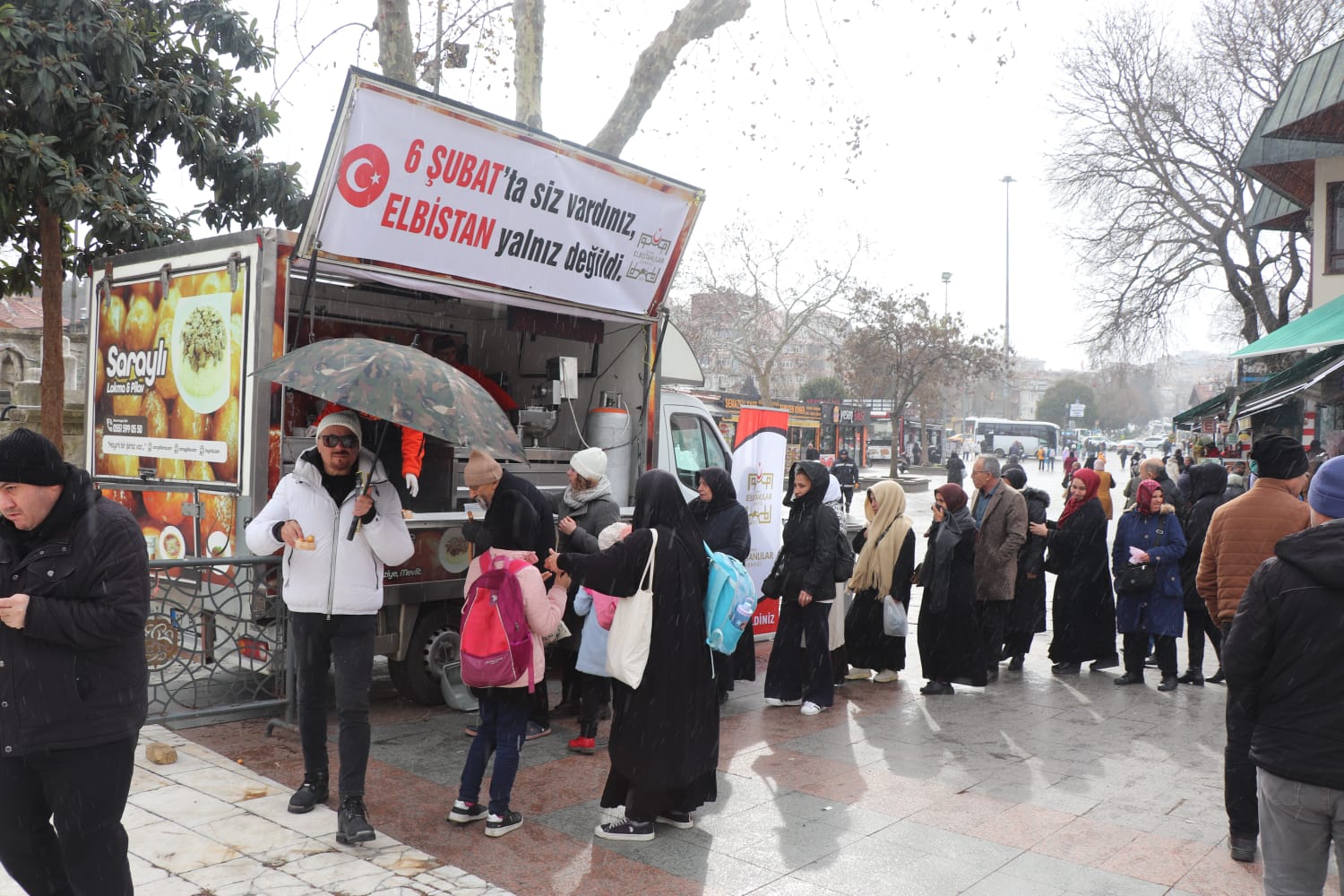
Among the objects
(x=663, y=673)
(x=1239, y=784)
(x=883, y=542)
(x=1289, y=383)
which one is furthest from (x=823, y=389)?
(x=663, y=673)

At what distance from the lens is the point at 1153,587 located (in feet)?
25.9

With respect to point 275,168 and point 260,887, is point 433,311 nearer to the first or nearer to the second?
point 275,168

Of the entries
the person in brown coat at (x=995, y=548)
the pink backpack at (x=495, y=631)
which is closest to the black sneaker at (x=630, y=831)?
the pink backpack at (x=495, y=631)

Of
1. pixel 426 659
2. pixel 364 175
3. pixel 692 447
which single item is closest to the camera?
pixel 364 175

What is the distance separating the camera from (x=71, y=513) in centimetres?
293

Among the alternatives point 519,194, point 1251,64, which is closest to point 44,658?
point 519,194

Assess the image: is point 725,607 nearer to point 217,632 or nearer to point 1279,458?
point 1279,458

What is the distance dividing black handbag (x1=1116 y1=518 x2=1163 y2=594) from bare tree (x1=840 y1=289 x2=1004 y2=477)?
114 feet

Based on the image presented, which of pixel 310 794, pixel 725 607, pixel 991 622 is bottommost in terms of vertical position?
pixel 310 794

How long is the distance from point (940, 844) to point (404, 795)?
254 cm

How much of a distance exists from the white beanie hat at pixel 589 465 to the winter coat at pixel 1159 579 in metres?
4.12

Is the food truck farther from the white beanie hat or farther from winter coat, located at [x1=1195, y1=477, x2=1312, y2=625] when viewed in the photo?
winter coat, located at [x1=1195, y1=477, x2=1312, y2=625]

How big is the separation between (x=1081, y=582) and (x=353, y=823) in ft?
20.3

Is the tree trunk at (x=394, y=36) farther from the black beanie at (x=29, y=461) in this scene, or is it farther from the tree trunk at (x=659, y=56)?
the black beanie at (x=29, y=461)
